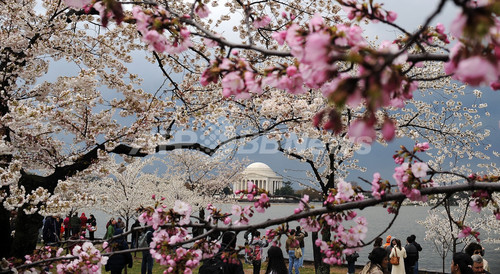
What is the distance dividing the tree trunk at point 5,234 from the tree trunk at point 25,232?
0.20m

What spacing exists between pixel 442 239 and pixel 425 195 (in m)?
18.2

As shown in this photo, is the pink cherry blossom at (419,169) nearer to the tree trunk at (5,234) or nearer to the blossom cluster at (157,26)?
the blossom cluster at (157,26)

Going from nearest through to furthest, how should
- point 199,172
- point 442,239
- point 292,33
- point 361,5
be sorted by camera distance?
1. point 292,33
2. point 361,5
3. point 442,239
4. point 199,172

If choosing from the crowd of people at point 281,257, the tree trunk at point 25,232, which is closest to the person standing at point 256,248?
the crowd of people at point 281,257

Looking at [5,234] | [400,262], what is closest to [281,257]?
[400,262]

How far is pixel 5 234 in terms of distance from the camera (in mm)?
6129

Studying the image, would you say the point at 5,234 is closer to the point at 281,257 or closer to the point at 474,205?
the point at 281,257

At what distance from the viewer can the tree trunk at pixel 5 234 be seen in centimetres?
599

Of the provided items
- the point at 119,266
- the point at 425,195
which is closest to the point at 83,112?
the point at 119,266

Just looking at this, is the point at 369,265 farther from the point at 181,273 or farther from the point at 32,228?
the point at 32,228

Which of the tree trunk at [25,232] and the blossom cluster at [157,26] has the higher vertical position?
the blossom cluster at [157,26]

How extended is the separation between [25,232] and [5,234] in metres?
0.43

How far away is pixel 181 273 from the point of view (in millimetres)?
2934

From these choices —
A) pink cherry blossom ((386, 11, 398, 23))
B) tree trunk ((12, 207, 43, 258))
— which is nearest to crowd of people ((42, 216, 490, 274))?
tree trunk ((12, 207, 43, 258))
